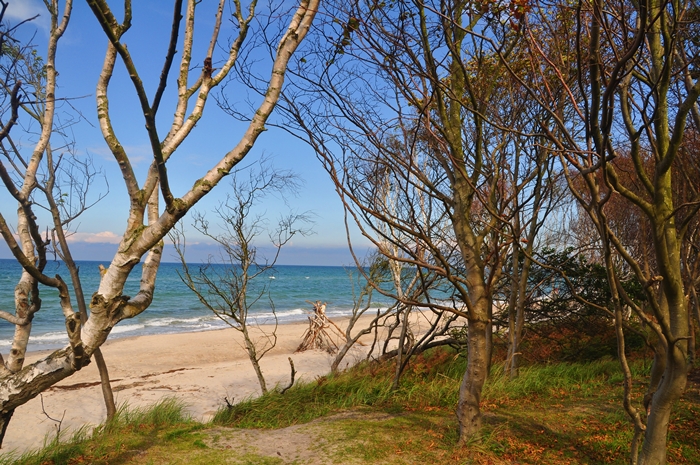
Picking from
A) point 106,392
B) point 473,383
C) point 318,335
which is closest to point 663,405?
point 473,383

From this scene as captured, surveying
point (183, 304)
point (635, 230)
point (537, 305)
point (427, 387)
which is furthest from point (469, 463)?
point (183, 304)

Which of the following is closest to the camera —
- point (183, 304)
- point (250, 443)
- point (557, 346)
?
point (250, 443)

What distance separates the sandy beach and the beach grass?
4.25 ft

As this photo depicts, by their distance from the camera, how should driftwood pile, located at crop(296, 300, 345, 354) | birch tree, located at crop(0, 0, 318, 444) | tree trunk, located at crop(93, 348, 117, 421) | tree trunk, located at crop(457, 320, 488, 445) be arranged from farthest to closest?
driftwood pile, located at crop(296, 300, 345, 354), tree trunk, located at crop(93, 348, 117, 421), tree trunk, located at crop(457, 320, 488, 445), birch tree, located at crop(0, 0, 318, 444)

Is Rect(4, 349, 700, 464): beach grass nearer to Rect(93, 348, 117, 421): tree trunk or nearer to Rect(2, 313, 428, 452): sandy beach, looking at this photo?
Rect(93, 348, 117, 421): tree trunk

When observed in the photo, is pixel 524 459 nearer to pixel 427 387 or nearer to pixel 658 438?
pixel 658 438

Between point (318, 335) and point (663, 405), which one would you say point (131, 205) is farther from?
point (318, 335)

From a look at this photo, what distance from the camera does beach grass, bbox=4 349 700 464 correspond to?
4.15 meters

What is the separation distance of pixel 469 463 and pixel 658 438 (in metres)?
1.38

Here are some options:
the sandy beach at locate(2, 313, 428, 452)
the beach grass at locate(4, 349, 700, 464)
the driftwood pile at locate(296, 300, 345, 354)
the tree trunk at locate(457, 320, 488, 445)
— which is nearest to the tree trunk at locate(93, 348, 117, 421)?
the beach grass at locate(4, 349, 700, 464)

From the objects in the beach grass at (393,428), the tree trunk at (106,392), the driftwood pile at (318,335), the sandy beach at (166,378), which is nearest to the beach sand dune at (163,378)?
the sandy beach at (166,378)

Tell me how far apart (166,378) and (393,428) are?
27.9ft

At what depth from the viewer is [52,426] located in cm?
775

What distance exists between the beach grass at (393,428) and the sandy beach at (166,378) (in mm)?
1295
